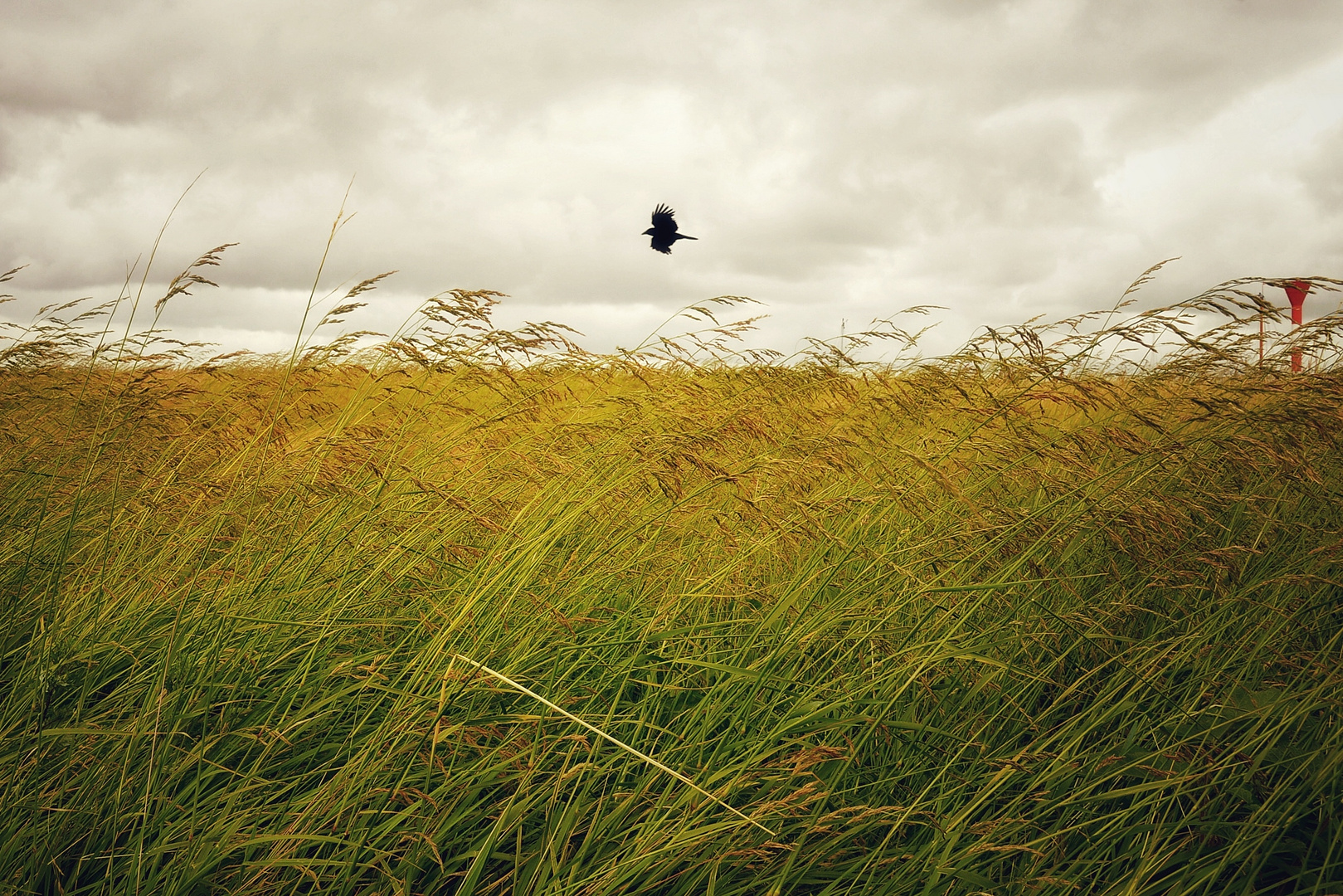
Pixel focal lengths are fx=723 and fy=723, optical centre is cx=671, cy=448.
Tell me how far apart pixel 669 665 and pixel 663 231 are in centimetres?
792

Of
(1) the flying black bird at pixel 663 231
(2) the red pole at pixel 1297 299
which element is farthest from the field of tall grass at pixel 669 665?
(1) the flying black bird at pixel 663 231

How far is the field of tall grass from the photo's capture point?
1.30m

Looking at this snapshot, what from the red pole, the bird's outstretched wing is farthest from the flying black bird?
the red pole

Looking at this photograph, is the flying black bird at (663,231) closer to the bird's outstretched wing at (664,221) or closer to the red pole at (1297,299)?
the bird's outstretched wing at (664,221)

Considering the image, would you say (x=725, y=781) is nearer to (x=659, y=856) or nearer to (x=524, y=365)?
(x=659, y=856)

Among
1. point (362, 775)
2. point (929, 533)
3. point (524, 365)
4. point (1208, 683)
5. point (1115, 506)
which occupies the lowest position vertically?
point (362, 775)

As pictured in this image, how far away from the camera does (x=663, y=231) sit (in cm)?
905

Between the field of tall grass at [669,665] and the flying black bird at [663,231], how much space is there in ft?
19.8

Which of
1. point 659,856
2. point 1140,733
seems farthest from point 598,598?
point 1140,733

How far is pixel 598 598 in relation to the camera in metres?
2.06

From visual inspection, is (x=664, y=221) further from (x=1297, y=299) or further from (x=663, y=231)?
(x=1297, y=299)

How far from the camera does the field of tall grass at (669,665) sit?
130 cm

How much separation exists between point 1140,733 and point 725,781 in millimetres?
999

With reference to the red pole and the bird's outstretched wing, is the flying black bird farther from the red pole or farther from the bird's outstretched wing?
the red pole
